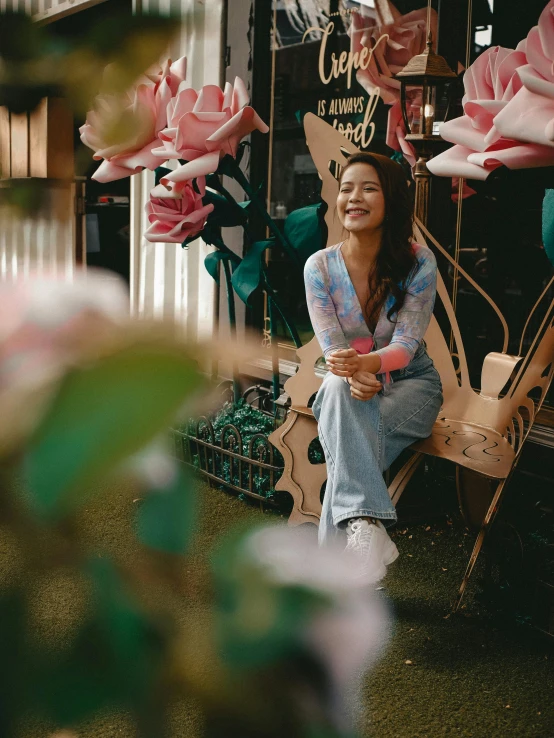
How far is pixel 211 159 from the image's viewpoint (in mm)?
2752

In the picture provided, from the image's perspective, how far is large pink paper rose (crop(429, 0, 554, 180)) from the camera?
4.51ft

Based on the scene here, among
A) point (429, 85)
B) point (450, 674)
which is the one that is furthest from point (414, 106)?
point (450, 674)

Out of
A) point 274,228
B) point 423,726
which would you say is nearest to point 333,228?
point 274,228

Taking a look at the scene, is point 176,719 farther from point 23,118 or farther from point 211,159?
point 211,159

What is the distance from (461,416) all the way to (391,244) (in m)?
0.59

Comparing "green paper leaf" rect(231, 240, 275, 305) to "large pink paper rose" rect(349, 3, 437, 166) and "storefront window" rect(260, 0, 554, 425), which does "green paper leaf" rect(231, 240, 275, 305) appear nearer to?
"storefront window" rect(260, 0, 554, 425)

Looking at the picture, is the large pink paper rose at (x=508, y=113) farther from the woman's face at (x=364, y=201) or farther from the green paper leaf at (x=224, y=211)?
the green paper leaf at (x=224, y=211)

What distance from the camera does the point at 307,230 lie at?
3066 millimetres

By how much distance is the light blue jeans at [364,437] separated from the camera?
2.33 m

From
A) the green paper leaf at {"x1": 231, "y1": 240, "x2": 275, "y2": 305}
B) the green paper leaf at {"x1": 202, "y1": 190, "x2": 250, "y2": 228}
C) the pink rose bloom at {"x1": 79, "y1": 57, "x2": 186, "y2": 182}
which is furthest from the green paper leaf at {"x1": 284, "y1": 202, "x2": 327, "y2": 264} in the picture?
the pink rose bloom at {"x1": 79, "y1": 57, "x2": 186, "y2": 182}

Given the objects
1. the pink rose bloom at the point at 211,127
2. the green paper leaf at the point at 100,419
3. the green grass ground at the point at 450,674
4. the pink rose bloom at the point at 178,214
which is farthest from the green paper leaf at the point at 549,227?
the green paper leaf at the point at 100,419

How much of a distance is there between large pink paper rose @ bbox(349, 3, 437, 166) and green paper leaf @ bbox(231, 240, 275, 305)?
651mm

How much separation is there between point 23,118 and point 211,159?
97.8 inches

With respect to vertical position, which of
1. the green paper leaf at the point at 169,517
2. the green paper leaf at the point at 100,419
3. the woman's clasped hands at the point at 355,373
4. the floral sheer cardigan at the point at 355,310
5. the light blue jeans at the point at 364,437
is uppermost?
the green paper leaf at the point at 100,419
